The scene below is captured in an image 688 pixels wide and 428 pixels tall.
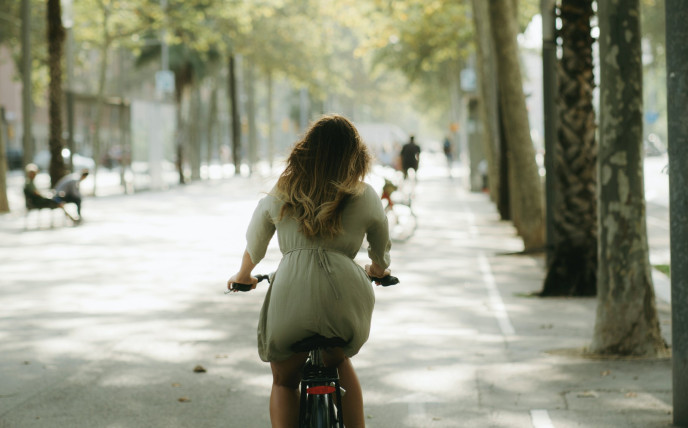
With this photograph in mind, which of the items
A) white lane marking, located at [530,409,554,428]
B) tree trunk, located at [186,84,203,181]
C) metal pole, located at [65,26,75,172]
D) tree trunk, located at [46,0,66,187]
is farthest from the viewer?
tree trunk, located at [186,84,203,181]

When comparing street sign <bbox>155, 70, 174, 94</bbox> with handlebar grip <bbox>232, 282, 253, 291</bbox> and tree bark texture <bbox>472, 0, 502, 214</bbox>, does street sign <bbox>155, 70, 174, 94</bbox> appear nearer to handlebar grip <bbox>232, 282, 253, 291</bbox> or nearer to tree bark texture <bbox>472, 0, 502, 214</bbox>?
tree bark texture <bbox>472, 0, 502, 214</bbox>

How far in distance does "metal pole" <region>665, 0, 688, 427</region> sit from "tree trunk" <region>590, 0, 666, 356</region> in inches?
86.0

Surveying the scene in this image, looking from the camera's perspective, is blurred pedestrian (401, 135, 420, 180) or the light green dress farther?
blurred pedestrian (401, 135, 420, 180)

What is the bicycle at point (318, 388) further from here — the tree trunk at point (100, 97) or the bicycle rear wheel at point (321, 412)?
the tree trunk at point (100, 97)

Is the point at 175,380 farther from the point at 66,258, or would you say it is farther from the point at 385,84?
the point at 385,84

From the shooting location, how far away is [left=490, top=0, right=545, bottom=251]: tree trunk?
18.1 m

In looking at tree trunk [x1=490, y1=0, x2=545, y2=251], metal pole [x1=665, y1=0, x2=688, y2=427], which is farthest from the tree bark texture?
metal pole [x1=665, y1=0, x2=688, y2=427]

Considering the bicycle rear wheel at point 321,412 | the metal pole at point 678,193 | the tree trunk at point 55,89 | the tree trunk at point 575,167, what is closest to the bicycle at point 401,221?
the tree trunk at point 575,167

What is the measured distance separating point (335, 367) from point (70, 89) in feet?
105

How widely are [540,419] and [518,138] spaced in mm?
11882

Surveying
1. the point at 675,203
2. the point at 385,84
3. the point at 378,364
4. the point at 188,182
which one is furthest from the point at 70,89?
the point at 385,84

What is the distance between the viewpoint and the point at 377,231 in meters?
4.53

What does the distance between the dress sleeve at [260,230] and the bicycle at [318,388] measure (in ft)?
1.38

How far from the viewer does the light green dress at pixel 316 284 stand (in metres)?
4.27
